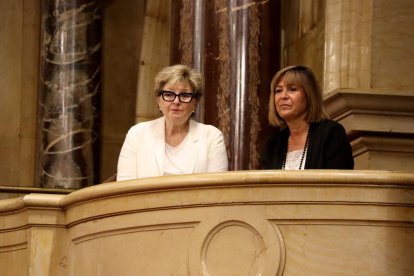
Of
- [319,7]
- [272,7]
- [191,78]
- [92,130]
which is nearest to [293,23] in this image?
[319,7]

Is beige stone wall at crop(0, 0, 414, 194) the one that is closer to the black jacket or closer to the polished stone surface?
the black jacket

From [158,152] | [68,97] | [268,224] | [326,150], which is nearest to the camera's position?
[268,224]

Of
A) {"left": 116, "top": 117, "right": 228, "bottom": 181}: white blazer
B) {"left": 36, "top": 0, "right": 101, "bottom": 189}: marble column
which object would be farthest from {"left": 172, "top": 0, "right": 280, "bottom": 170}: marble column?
{"left": 36, "top": 0, "right": 101, "bottom": 189}: marble column

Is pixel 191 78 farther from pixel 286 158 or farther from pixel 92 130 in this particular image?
pixel 92 130

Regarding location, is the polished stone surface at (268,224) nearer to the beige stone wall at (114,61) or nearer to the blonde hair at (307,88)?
the blonde hair at (307,88)

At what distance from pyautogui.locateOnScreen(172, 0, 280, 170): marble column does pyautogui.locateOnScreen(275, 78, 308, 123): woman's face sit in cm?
177

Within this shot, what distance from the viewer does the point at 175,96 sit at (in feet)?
20.9

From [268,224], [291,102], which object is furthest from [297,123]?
[268,224]

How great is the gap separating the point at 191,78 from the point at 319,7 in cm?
311

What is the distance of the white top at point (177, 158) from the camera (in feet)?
20.7

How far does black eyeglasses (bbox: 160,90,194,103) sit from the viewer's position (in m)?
6.36

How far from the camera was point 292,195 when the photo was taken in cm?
539

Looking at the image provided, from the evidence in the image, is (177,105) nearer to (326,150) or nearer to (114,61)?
(326,150)

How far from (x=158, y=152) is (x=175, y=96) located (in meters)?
0.28
